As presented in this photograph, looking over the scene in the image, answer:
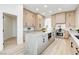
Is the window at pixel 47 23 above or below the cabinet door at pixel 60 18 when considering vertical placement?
below

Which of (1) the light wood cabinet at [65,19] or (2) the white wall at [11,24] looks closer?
(1) the light wood cabinet at [65,19]

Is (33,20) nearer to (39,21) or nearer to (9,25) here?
(39,21)

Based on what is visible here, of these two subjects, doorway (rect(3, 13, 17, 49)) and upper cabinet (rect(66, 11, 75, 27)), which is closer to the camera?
upper cabinet (rect(66, 11, 75, 27))

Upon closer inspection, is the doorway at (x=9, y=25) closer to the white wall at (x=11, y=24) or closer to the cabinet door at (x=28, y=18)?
the white wall at (x=11, y=24)

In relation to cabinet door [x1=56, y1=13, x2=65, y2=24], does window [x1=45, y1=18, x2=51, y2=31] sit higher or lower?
lower

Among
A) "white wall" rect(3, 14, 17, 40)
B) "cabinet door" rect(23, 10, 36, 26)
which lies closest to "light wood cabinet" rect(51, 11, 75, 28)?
"cabinet door" rect(23, 10, 36, 26)

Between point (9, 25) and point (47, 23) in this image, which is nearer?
point (47, 23)

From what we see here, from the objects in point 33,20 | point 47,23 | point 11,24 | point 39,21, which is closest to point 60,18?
point 47,23

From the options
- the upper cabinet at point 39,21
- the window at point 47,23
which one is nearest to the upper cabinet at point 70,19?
the window at point 47,23

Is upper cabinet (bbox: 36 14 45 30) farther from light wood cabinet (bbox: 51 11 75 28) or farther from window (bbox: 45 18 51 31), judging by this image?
light wood cabinet (bbox: 51 11 75 28)

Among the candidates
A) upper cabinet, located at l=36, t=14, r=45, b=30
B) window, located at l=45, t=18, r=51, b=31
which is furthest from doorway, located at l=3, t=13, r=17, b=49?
window, located at l=45, t=18, r=51, b=31
